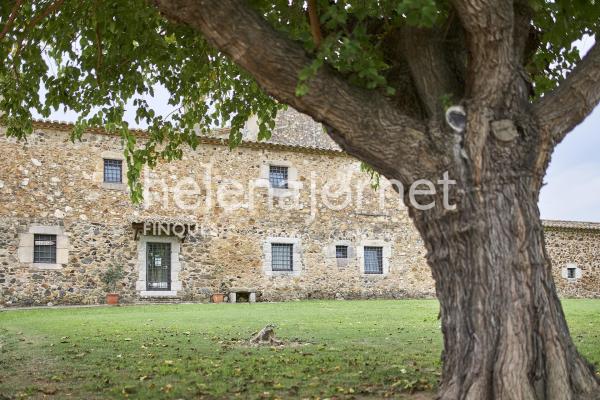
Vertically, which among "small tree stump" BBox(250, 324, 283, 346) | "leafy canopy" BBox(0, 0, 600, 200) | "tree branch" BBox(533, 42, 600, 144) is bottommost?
"small tree stump" BBox(250, 324, 283, 346)

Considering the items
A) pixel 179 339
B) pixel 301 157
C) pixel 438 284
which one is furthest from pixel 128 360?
pixel 301 157

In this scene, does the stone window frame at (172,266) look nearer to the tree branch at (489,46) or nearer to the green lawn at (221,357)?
the green lawn at (221,357)

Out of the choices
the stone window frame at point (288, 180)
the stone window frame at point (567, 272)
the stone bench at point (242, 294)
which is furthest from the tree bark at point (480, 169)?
the stone window frame at point (567, 272)

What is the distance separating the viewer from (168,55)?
7.29m

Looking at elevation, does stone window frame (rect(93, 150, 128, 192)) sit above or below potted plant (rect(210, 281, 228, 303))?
above

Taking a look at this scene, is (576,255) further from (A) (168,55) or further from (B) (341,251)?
(A) (168,55)

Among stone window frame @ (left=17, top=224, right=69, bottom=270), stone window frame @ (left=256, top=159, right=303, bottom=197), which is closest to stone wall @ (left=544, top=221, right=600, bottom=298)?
stone window frame @ (left=256, top=159, right=303, bottom=197)

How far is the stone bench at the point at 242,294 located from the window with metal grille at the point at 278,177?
346cm

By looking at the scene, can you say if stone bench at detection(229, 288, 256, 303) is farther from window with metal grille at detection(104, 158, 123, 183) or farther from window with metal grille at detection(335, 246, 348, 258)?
window with metal grille at detection(104, 158, 123, 183)

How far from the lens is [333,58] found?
3973 mm

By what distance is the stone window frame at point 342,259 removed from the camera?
20.7 meters

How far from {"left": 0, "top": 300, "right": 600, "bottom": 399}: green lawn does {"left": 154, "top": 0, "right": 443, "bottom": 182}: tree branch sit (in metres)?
1.98

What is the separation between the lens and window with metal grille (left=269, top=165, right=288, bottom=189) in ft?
66.7

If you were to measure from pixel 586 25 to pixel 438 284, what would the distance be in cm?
291
